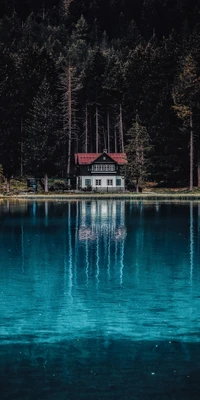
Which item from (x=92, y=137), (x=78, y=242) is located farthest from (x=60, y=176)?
(x=78, y=242)

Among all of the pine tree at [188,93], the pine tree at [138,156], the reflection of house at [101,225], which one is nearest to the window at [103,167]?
the pine tree at [138,156]

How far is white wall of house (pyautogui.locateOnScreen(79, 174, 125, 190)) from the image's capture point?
105 m

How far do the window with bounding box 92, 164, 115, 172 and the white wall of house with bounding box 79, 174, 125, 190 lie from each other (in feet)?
3.12

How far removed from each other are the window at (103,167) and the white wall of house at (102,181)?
0.95m

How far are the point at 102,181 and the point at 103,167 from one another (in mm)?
2150

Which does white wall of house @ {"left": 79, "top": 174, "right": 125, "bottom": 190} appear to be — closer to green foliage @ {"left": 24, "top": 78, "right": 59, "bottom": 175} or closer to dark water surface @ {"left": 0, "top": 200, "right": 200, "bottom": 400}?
green foliage @ {"left": 24, "top": 78, "right": 59, "bottom": 175}

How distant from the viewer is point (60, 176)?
114 metres

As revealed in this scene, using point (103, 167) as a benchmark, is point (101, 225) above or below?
below

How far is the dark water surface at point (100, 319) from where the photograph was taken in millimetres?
12672

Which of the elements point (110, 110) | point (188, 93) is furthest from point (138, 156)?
point (110, 110)

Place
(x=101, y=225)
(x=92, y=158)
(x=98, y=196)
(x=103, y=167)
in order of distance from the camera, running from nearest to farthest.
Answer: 1. (x=101, y=225)
2. (x=98, y=196)
3. (x=103, y=167)
4. (x=92, y=158)

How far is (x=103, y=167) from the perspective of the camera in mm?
106062

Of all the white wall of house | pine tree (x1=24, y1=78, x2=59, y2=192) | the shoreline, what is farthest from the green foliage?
the shoreline

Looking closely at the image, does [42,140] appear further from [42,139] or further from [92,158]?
[92,158]
